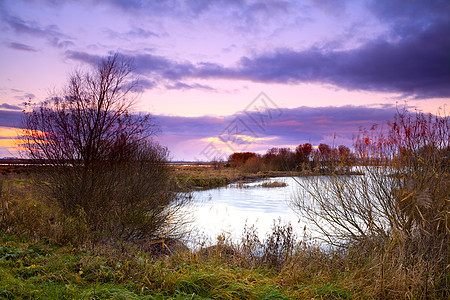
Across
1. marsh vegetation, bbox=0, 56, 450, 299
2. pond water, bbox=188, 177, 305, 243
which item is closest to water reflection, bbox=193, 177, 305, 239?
pond water, bbox=188, 177, 305, 243

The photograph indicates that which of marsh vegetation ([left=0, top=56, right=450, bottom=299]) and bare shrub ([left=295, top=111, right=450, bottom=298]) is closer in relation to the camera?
marsh vegetation ([left=0, top=56, right=450, bottom=299])

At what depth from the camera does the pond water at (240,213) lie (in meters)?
12.6

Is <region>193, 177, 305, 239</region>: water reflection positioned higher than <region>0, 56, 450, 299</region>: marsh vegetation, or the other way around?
<region>0, 56, 450, 299</region>: marsh vegetation

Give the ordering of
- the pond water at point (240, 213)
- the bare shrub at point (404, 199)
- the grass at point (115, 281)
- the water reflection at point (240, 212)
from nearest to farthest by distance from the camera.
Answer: the grass at point (115, 281) → the bare shrub at point (404, 199) → the pond water at point (240, 213) → the water reflection at point (240, 212)

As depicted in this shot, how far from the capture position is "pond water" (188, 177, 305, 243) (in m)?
12.6

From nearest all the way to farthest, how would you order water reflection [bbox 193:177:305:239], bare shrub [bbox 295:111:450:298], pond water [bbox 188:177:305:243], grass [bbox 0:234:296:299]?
grass [bbox 0:234:296:299]
bare shrub [bbox 295:111:450:298]
pond water [bbox 188:177:305:243]
water reflection [bbox 193:177:305:239]

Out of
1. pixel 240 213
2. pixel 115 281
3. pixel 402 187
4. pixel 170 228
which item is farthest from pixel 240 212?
pixel 115 281

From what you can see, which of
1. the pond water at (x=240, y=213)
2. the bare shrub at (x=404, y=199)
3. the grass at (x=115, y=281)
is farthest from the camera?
the pond water at (x=240, y=213)

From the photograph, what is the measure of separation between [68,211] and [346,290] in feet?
23.8

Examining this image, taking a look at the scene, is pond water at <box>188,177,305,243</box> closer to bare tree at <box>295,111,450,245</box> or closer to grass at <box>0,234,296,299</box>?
bare tree at <box>295,111,450,245</box>

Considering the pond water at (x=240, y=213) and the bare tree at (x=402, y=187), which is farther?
the pond water at (x=240, y=213)

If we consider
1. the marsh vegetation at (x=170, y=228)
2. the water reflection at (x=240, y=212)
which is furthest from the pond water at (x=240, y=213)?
the marsh vegetation at (x=170, y=228)

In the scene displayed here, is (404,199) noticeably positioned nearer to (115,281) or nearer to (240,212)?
(115,281)

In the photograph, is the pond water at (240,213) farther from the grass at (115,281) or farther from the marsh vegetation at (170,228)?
the grass at (115,281)
